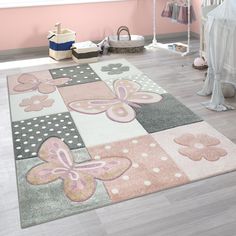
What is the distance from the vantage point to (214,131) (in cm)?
267

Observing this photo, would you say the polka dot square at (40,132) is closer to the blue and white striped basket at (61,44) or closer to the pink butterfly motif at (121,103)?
the pink butterfly motif at (121,103)

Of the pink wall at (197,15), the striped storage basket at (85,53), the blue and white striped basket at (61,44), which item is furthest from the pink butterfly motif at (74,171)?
the pink wall at (197,15)

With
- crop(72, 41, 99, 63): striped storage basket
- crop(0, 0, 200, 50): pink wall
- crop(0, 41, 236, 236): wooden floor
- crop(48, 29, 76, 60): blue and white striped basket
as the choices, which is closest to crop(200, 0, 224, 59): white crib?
crop(0, 0, 200, 50): pink wall

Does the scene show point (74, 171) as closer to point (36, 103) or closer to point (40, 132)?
point (40, 132)

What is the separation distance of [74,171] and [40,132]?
616 millimetres

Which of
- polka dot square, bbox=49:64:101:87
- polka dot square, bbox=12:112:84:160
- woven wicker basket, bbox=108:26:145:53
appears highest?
woven wicker basket, bbox=108:26:145:53

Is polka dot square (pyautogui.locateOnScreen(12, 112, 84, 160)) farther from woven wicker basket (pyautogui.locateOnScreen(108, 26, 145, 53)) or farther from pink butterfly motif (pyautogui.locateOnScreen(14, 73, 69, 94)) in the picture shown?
woven wicker basket (pyautogui.locateOnScreen(108, 26, 145, 53))

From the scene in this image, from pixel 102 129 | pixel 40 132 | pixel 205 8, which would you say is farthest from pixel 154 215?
pixel 205 8

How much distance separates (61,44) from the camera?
439 centimetres

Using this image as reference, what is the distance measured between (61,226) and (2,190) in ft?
1.66

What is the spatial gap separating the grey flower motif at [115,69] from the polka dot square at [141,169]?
4.77ft

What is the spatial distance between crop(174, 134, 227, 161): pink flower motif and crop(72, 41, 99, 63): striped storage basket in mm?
2033

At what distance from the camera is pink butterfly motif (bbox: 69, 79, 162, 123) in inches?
117

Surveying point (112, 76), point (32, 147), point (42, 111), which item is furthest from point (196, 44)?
point (32, 147)
